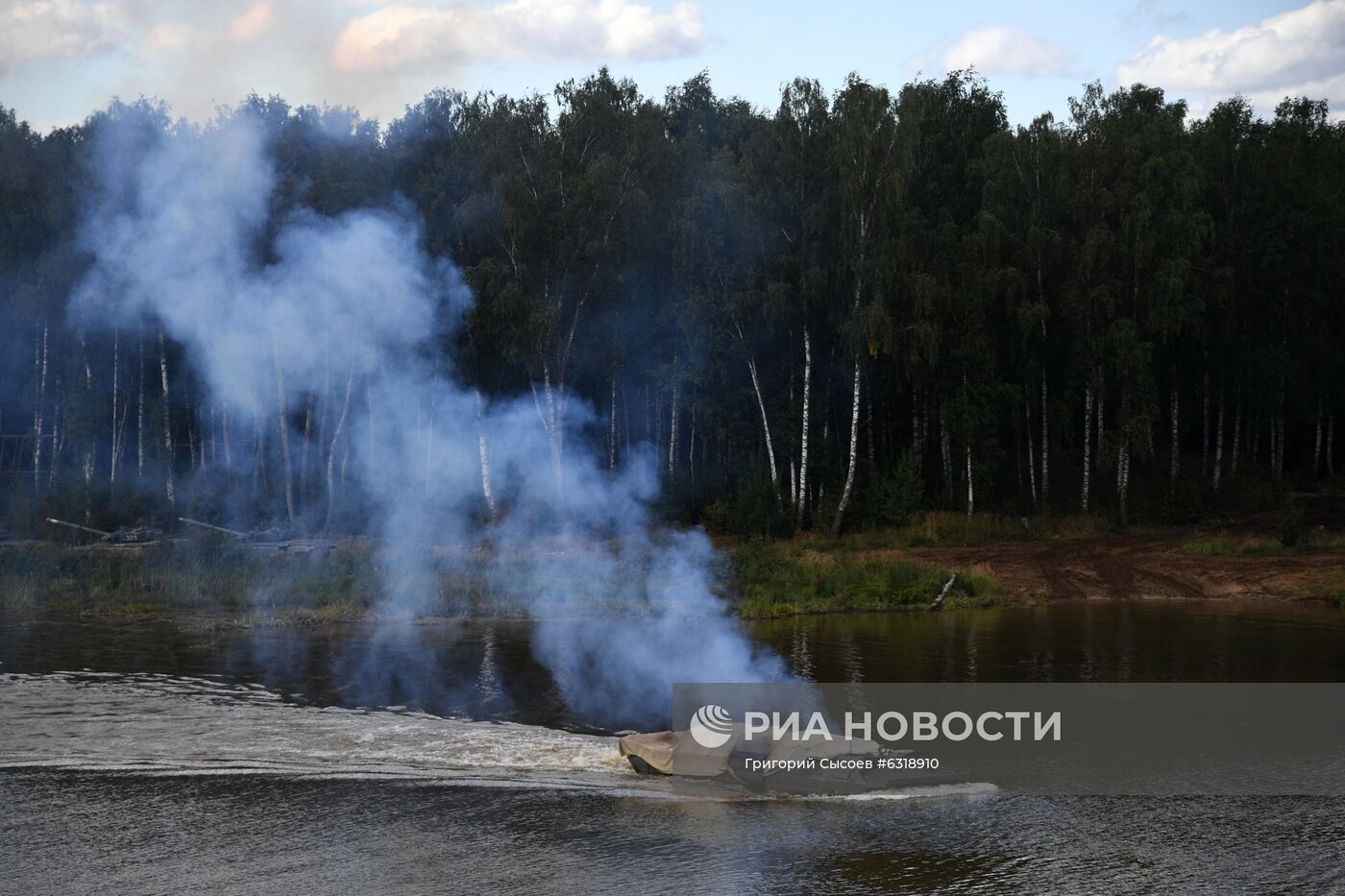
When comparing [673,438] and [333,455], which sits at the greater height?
[673,438]

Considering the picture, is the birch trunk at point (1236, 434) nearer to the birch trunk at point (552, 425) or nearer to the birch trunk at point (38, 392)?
the birch trunk at point (552, 425)

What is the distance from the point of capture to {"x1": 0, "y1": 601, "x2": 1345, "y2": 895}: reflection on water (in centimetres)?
1026

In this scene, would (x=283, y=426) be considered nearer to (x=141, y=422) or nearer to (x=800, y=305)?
(x=141, y=422)

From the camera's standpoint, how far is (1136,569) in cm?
3105

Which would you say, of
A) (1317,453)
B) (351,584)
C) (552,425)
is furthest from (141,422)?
(1317,453)

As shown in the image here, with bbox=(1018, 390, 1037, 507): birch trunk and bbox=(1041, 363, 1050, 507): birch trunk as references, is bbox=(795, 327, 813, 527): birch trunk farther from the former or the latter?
bbox=(1041, 363, 1050, 507): birch trunk

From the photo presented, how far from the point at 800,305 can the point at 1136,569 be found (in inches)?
528

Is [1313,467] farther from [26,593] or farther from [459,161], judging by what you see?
[26,593]

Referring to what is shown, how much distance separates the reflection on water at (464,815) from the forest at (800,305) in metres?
19.2

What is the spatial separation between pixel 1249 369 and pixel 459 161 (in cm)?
3059

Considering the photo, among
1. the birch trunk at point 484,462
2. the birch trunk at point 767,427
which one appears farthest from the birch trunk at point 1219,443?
the birch trunk at point 484,462

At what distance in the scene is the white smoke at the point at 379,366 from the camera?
27.7 meters

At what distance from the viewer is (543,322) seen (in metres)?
34.5

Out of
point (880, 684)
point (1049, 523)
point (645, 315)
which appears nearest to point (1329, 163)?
point (1049, 523)
